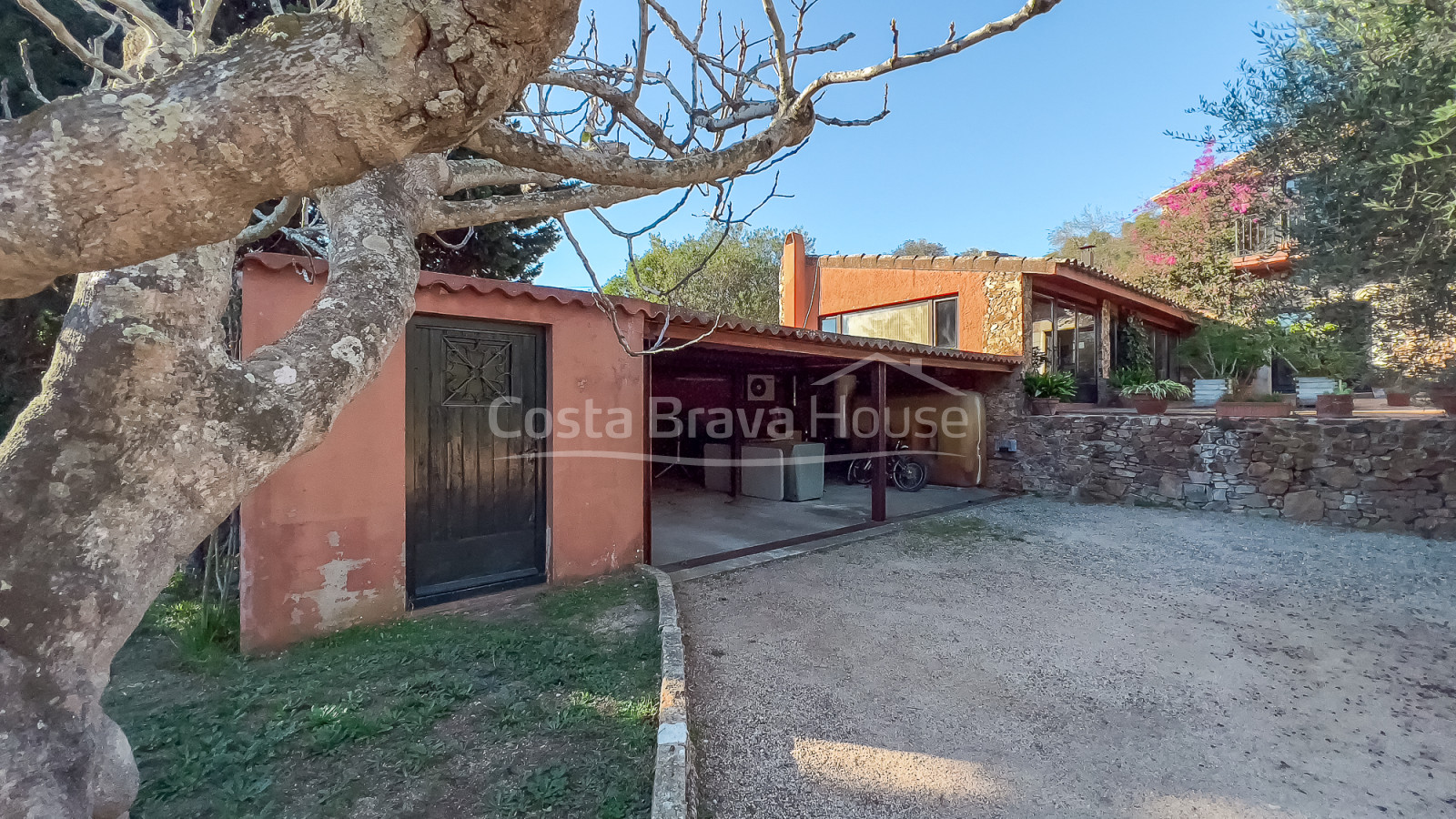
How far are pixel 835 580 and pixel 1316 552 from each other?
5.14 metres

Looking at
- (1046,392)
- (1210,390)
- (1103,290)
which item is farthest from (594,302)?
(1210,390)

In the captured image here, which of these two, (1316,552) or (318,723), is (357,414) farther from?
(1316,552)

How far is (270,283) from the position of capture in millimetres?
3852

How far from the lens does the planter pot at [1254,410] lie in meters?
8.14

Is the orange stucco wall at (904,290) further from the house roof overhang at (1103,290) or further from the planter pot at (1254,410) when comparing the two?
the planter pot at (1254,410)

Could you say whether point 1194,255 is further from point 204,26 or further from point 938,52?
point 204,26

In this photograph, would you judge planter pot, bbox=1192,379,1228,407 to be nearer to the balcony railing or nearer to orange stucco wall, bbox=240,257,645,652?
the balcony railing

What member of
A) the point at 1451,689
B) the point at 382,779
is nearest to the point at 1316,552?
the point at 1451,689

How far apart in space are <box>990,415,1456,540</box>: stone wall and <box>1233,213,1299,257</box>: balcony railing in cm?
238

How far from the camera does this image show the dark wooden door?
4.56 meters

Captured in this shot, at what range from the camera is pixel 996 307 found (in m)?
10.7

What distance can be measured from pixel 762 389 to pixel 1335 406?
8448 mm

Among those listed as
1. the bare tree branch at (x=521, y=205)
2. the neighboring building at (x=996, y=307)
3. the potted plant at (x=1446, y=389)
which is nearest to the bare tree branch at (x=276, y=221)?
the bare tree branch at (x=521, y=205)

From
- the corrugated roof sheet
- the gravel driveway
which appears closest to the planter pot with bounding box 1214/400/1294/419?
the gravel driveway
